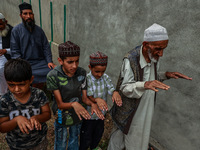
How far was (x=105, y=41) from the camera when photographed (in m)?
4.07

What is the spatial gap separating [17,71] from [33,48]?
7.07 ft

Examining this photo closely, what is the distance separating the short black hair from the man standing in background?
61.0 inches

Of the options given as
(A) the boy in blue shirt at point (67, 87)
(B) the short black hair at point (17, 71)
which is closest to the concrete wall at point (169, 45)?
(A) the boy in blue shirt at point (67, 87)

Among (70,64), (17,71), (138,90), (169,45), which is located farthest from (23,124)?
(169,45)

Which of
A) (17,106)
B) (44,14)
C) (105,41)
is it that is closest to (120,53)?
(105,41)

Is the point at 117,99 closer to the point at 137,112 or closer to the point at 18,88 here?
the point at 137,112

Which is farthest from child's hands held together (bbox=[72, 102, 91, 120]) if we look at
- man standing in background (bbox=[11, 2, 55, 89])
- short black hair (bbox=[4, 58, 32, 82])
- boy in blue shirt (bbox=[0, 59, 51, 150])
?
man standing in background (bbox=[11, 2, 55, 89])

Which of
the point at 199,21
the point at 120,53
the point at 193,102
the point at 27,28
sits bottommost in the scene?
the point at 193,102

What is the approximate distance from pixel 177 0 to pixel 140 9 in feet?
2.38

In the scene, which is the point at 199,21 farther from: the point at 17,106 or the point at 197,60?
the point at 17,106

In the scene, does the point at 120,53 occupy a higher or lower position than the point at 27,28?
lower

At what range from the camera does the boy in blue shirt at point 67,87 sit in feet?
6.44

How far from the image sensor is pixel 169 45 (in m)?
2.67

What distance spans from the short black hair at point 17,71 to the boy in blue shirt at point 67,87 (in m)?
0.38
